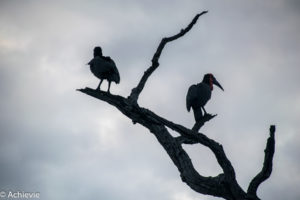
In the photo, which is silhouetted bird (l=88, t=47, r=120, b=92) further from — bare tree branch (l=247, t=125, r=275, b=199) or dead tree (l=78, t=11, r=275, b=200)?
bare tree branch (l=247, t=125, r=275, b=199)

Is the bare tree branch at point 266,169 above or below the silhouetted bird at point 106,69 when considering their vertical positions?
below

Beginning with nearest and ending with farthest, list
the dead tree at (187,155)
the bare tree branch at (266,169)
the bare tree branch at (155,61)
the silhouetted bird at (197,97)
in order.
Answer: the bare tree branch at (266,169) < the dead tree at (187,155) < the bare tree branch at (155,61) < the silhouetted bird at (197,97)

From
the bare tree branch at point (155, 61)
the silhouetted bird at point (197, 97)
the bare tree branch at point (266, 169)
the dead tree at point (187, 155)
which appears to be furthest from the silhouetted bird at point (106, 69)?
the bare tree branch at point (266, 169)

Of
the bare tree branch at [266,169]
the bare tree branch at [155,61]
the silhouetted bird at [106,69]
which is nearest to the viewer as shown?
the bare tree branch at [266,169]

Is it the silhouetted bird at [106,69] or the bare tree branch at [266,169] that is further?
the silhouetted bird at [106,69]

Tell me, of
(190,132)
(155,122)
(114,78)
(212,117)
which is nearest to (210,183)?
(190,132)

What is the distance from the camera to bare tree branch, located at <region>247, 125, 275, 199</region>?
7.52 meters

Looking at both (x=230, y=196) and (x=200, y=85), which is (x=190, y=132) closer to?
(x=230, y=196)

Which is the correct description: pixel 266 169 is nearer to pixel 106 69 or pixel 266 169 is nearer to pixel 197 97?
pixel 106 69

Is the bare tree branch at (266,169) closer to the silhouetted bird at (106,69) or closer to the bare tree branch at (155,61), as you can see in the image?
the bare tree branch at (155,61)

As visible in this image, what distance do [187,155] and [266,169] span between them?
5.15 ft

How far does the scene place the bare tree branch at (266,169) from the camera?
296 inches

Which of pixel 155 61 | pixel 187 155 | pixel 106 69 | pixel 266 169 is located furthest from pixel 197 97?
pixel 266 169

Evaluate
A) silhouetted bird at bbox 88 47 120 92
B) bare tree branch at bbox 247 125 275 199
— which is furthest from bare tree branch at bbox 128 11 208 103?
silhouetted bird at bbox 88 47 120 92
